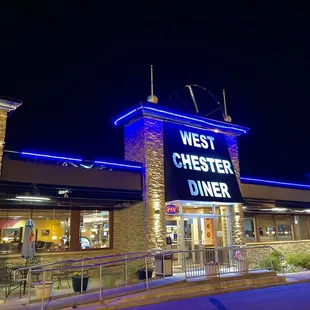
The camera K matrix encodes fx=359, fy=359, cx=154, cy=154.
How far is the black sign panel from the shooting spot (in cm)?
1541

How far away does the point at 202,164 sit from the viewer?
16625mm

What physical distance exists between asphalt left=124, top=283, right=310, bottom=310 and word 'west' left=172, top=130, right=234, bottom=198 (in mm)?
5161

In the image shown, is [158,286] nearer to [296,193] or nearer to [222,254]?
[222,254]

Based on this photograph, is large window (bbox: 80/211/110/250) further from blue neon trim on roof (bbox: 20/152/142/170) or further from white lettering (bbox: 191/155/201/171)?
white lettering (bbox: 191/155/201/171)

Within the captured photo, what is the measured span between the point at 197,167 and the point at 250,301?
286 inches

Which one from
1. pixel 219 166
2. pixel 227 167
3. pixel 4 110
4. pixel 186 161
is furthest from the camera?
pixel 227 167

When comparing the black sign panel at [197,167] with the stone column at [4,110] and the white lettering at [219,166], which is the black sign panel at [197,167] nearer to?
the white lettering at [219,166]

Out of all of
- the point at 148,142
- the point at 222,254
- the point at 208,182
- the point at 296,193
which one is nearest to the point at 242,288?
the point at 222,254

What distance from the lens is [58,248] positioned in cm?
1391

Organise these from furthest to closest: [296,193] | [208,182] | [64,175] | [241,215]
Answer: [296,193]
[241,215]
[208,182]
[64,175]

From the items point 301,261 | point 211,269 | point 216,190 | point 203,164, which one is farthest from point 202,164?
point 301,261

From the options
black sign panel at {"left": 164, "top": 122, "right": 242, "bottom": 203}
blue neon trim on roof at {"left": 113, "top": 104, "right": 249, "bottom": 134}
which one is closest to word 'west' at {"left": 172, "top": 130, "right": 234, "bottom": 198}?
black sign panel at {"left": 164, "top": 122, "right": 242, "bottom": 203}

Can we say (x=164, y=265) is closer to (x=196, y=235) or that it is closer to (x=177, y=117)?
(x=196, y=235)

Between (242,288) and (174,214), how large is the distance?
4.50 metres
